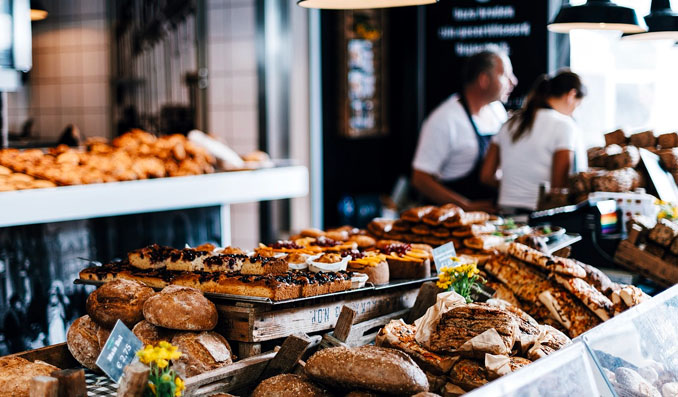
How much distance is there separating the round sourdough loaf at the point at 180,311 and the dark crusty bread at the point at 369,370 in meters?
0.39

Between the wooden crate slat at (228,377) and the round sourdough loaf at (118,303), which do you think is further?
the round sourdough loaf at (118,303)

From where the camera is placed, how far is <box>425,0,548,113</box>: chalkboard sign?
6.79m

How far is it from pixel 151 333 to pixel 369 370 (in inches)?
26.6

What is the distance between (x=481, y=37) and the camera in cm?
705

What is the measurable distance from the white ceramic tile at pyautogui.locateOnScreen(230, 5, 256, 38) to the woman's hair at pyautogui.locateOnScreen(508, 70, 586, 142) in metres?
3.05

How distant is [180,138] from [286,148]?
2.01 m

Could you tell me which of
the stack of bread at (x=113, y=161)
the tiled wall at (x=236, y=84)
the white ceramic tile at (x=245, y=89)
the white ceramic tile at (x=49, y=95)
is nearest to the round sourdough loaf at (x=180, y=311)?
the stack of bread at (x=113, y=161)

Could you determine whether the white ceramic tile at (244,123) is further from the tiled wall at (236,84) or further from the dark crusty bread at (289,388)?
the dark crusty bread at (289,388)

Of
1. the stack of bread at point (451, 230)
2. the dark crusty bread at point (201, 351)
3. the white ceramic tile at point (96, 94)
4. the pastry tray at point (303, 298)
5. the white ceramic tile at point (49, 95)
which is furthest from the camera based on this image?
the white ceramic tile at point (49, 95)

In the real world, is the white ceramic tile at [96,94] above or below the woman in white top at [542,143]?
above

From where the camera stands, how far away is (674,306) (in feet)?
6.43

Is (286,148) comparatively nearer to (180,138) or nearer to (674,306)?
(180,138)

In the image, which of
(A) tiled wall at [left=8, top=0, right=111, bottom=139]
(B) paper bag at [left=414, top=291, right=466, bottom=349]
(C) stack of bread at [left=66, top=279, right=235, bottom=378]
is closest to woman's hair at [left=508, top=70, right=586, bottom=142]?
(B) paper bag at [left=414, top=291, right=466, bottom=349]

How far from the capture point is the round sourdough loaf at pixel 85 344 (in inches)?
82.9
